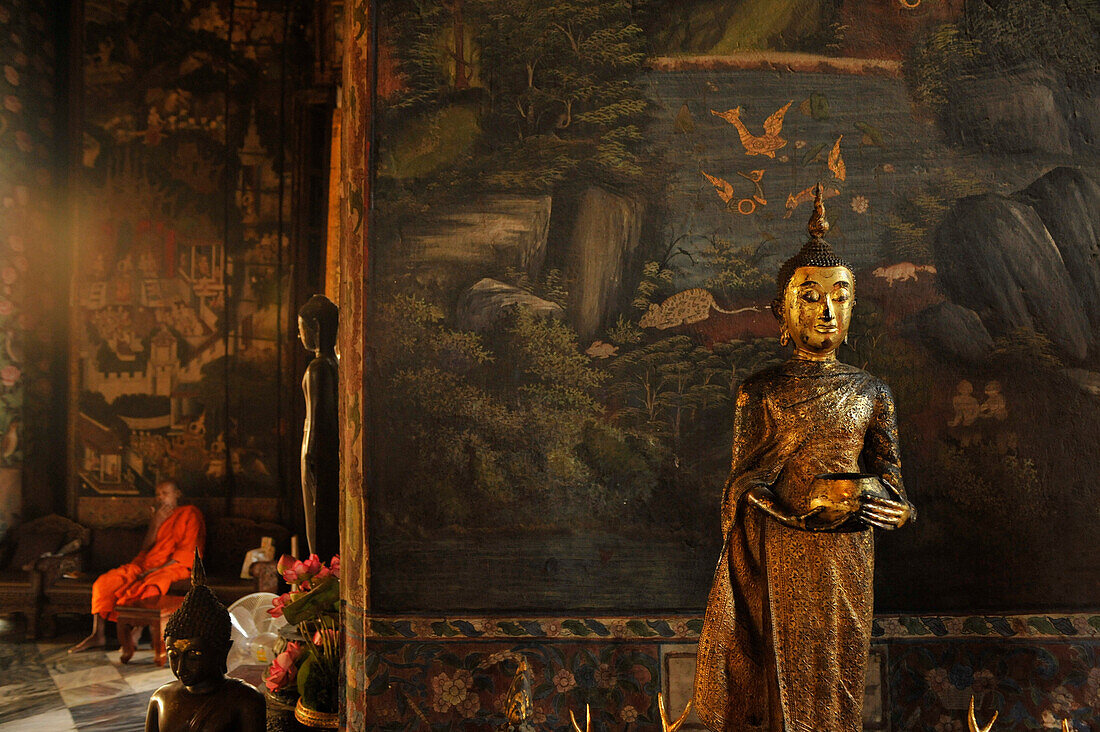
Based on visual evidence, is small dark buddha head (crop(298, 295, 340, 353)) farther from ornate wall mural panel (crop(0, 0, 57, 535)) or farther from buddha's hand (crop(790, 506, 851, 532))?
ornate wall mural panel (crop(0, 0, 57, 535))

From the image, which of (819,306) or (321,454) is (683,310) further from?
(321,454)

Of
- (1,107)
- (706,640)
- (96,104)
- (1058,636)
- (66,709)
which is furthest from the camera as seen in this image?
(96,104)

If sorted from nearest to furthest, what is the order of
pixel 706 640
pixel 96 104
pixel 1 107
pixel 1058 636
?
pixel 706 640 → pixel 1058 636 → pixel 1 107 → pixel 96 104

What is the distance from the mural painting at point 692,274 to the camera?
4.25m

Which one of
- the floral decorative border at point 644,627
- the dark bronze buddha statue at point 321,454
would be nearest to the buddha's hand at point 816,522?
the floral decorative border at point 644,627

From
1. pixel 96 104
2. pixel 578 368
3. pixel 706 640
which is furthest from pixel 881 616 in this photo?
pixel 96 104

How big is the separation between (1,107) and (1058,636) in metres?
10.3

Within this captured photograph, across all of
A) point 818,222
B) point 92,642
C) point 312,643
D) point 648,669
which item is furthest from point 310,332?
point 92,642

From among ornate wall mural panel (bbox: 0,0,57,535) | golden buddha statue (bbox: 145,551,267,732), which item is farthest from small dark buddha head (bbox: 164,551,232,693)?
ornate wall mural panel (bbox: 0,0,57,535)

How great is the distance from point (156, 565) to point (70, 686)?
166 cm

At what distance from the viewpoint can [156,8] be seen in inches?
400

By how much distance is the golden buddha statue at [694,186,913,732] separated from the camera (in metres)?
3.32

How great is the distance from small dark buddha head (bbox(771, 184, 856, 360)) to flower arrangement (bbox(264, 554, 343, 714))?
2652 mm

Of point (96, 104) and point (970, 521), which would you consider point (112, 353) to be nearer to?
point (96, 104)
